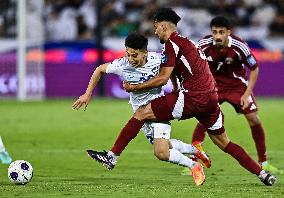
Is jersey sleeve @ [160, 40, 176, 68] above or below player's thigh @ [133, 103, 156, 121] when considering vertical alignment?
above

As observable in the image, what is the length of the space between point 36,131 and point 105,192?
8379 millimetres

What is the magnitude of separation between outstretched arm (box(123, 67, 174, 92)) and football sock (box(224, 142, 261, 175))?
107 cm

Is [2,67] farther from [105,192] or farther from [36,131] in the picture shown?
[105,192]

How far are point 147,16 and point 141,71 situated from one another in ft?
57.4

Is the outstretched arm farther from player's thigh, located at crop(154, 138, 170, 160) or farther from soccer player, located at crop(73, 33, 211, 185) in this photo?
player's thigh, located at crop(154, 138, 170, 160)

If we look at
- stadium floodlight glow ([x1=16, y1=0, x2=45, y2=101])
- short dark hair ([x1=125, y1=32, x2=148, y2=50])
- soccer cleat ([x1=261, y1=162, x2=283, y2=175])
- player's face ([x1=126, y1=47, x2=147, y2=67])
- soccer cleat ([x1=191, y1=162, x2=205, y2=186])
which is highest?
short dark hair ([x1=125, y1=32, x2=148, y2=50])

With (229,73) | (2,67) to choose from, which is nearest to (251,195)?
(229,73)

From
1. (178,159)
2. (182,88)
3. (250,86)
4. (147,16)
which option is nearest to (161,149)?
(178,159)

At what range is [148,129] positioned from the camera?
1060 cm

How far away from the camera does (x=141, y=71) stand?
10500 mm

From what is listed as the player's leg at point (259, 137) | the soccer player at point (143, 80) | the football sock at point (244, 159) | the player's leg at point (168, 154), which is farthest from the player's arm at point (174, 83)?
the player's leg at point (259, 137)

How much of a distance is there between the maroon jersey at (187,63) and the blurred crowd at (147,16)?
16795 mm

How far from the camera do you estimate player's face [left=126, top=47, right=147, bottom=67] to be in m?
10.2

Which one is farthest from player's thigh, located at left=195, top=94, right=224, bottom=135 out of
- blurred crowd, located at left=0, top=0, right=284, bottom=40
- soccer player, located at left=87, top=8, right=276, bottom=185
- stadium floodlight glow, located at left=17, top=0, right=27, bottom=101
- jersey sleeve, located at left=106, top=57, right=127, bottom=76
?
blurred crowd, located at left=0, top=0, right=284, bottom=40
